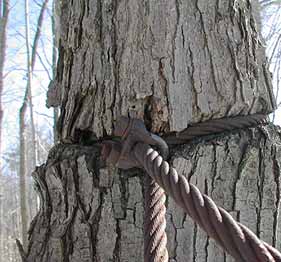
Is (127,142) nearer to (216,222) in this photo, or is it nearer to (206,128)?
(206,128)

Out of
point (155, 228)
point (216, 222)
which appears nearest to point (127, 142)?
point (155, 228)

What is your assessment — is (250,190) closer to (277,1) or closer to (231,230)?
(231,230)

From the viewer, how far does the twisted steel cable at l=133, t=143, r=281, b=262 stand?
0.45 meters

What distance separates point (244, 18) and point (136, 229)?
46 centimetres

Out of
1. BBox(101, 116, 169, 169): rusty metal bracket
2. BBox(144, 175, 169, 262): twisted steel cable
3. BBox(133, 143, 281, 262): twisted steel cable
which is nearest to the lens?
BBox(133, 143, 281, 262): twisted steel cable

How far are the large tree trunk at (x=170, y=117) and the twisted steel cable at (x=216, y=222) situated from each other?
0.21 meters

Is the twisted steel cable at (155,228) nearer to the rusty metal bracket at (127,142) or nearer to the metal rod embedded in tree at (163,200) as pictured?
the metal rod embedded in tree at (163,200)

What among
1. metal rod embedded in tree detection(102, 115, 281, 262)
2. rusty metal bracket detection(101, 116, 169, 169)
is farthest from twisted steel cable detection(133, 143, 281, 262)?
rusty metal bracket detection(101, 116, 169, 169)

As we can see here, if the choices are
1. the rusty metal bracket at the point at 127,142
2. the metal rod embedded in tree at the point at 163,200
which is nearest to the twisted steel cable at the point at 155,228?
the metal rod embedded in tree at the point at 163,200

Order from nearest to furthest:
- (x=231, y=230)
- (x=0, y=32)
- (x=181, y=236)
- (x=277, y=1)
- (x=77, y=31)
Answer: (x=231, y=230) → (x=181, y=236) → (x=77, y=31) → (x=0, y=32) → (x=277, y=1)

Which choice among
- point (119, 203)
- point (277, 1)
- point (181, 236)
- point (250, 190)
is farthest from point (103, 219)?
point (277, 1)

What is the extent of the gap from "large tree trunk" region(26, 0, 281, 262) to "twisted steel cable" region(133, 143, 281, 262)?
0.21 metres

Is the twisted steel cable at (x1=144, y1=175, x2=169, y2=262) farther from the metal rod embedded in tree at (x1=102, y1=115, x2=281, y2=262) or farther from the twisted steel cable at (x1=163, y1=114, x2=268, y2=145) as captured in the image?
the twisted steel cable at (x1=163, y1=114, x2=268, y2=145)

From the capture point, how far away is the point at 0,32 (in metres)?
5.30
